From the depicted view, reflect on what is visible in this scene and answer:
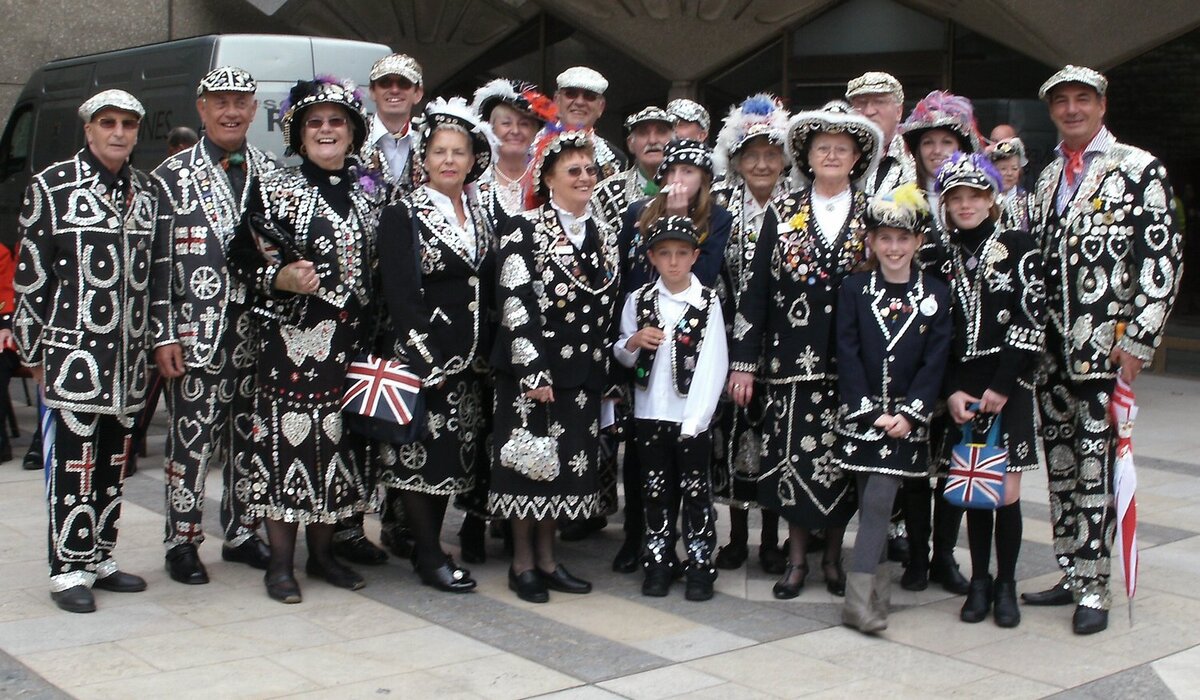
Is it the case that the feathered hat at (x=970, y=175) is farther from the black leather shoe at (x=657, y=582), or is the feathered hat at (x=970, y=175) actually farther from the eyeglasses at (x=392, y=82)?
the eyeglasses at (x=392, y=82)

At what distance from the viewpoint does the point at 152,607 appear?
16.9ft

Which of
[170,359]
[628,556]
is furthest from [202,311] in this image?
[628,556]

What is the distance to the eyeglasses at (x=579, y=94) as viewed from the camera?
6.54 m

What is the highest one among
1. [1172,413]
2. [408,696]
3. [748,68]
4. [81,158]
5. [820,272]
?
[748,68]

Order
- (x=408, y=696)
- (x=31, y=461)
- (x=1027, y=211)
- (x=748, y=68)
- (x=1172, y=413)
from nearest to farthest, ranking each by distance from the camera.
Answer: (x=408, y=696) < (x=1027, y=211) < (x=31, y=461) < (x=1172, y=413) < (x=748, y=68)

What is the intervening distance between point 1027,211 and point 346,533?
3101 mm

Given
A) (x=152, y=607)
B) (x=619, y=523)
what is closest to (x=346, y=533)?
(x=152, y=607)

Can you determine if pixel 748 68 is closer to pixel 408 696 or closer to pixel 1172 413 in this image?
pixel 1172 413

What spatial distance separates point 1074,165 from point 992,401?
0.99 metres

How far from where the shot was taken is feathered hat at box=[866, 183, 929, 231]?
4984mm

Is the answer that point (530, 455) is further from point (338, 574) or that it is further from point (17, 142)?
point (17, 142)

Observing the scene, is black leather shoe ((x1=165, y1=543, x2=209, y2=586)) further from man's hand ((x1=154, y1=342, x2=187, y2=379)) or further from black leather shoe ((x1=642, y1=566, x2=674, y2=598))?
black leather shoe ((x1=642, y1=566, x2=674, y2=598))

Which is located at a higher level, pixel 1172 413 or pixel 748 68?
pixel 748 68

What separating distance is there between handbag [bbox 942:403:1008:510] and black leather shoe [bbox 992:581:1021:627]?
0.32 metres
